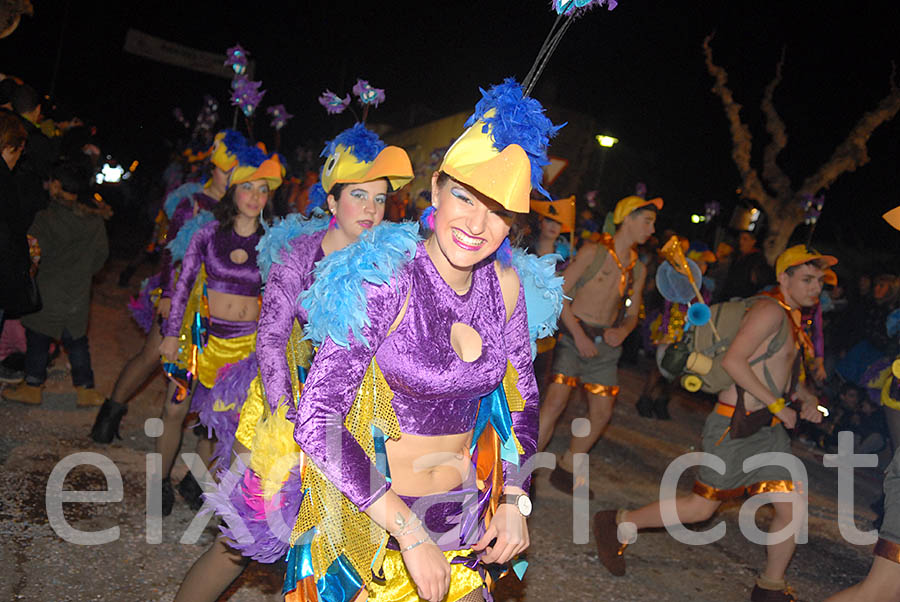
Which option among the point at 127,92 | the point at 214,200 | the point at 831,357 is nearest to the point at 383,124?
the point at 127,92

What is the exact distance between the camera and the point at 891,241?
61.1 ft

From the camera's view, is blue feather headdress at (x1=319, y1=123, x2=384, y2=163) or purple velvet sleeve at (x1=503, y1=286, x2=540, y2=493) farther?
blue feather headdress at (x1=319, y1=123, x2=384, y2=163)

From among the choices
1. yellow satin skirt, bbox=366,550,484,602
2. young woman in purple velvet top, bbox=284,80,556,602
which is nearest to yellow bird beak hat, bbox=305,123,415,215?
young woman in purple velvet top, bbox=284,80,556,602

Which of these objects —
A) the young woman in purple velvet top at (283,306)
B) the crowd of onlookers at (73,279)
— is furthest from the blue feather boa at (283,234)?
the crowd of onlookers at (73,279)

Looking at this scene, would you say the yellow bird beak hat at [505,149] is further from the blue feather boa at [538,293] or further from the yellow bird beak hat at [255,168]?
the yellow bird beak hat at [255,168]

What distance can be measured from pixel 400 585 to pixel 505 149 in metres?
1.32

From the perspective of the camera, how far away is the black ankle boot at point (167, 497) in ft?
13.3

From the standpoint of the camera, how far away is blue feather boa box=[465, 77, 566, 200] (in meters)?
1.96

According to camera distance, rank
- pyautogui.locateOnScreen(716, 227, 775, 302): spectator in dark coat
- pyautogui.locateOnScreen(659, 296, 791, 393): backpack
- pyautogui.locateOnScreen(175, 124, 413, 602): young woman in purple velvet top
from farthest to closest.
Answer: pyautogui.locateOnScreen(716, 227, 775, 302): spectator in dark coat
pyautogui.locateOnScreen(659, 296, 791, 393): backpack
pyautogui.locateOnScreen(175, 124, 413, 602): young woman in purple velvet top

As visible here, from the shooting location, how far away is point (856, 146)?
14281mm

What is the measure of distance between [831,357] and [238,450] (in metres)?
9.19

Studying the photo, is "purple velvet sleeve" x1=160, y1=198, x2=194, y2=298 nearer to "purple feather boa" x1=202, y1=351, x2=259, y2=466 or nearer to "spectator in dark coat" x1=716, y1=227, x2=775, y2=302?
"purple feather boa" x1=202, y1=351, x2=259, y2=466

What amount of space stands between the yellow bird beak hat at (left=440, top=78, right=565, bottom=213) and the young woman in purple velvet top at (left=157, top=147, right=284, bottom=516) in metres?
2.43

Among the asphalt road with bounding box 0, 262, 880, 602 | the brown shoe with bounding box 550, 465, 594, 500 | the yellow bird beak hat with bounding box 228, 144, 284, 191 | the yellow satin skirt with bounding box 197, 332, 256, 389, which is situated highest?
the yellow bird beak hat with bounding box 228, 144, 284, 191
